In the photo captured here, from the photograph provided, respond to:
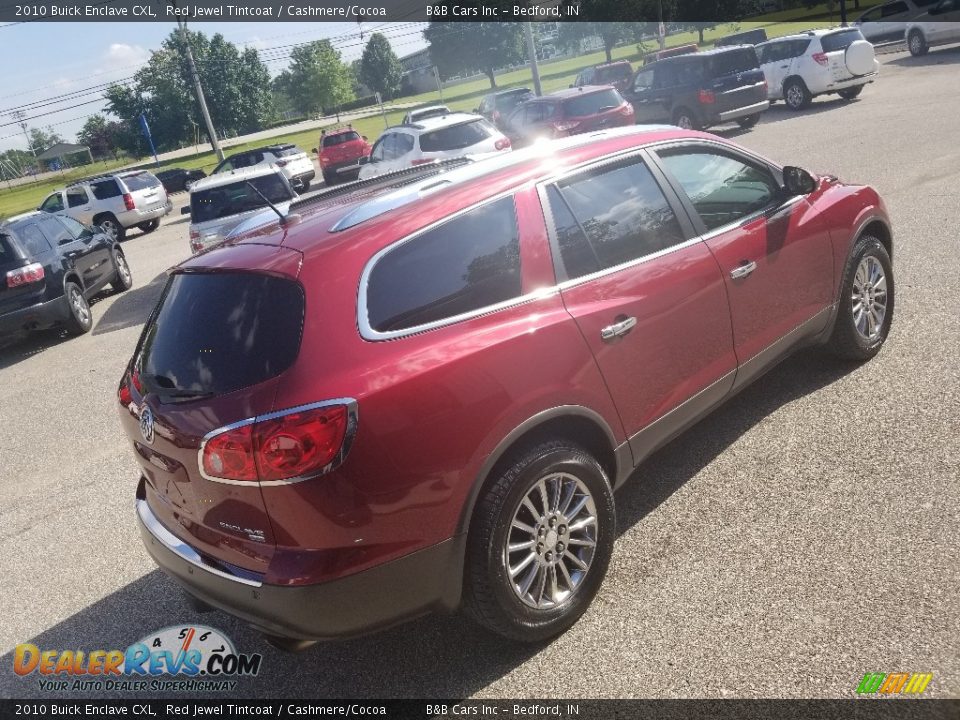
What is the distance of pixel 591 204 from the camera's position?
3672 millimetres

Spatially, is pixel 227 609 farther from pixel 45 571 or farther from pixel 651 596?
pixel 45 571

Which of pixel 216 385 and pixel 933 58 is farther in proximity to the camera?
pixel 933 58

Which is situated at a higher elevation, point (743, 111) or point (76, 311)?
point (76, 311)

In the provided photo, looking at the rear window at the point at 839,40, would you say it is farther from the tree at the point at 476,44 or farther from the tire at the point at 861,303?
the tree at the point at 476,44

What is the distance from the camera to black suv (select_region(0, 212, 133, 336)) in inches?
395

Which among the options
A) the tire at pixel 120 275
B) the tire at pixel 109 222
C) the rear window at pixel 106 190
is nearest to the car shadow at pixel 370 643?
the tire at pixel 120 275

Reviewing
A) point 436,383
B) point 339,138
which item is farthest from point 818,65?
point 436,383

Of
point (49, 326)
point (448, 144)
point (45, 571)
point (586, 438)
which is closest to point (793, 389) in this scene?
point (586, 438)

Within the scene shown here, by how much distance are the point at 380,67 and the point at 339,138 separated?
78508 mm

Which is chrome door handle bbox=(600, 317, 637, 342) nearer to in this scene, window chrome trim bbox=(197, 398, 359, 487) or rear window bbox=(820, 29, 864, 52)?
window chrome trim bbox=(197, 398, 359, 487)

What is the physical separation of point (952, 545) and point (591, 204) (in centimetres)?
207

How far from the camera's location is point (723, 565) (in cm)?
351

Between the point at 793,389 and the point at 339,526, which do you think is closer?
the point at 339,526

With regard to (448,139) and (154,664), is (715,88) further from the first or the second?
(154,664)
